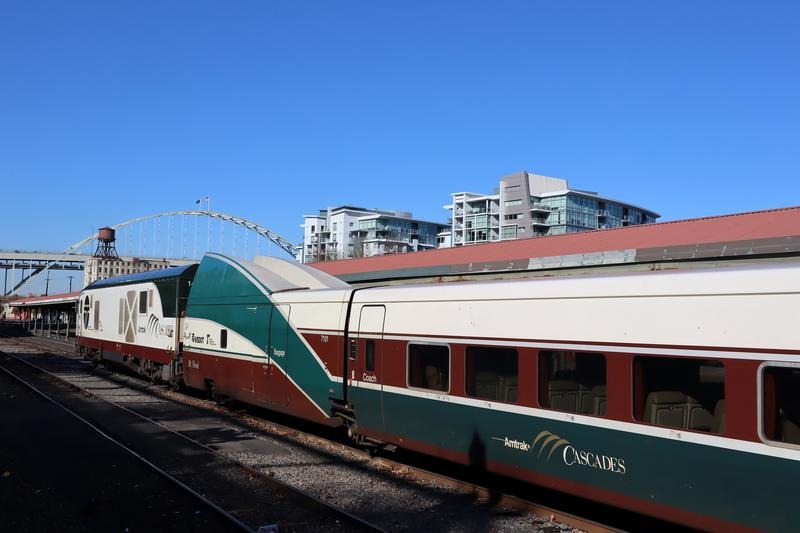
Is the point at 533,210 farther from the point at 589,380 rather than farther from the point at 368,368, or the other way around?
the point at 589,380

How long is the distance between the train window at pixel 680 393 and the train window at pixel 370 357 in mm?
4834

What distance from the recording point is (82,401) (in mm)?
18531

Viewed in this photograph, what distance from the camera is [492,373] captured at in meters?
8.54

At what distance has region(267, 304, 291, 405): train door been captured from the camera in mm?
13250

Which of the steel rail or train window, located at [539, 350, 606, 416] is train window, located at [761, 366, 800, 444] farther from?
the steel rail

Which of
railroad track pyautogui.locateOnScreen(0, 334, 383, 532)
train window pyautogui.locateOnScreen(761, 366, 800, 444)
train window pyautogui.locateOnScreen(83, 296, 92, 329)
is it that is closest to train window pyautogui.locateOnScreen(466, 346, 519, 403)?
railroad track pyautogui.locateOnScreen(0, 334, 383, 532)

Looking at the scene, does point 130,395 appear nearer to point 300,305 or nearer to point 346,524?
point 300,305

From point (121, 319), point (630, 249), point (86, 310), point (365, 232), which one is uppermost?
point (365, 232)

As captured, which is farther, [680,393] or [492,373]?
[492,373]

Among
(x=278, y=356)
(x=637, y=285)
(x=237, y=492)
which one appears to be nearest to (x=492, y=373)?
(x=637, y=285)

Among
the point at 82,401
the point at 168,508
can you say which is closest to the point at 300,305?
the point at 168,508

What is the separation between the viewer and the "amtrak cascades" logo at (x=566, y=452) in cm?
688

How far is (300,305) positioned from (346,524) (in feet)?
18.2

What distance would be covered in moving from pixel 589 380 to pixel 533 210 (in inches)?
4516
